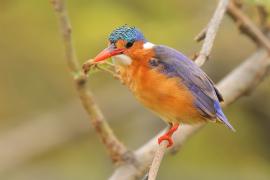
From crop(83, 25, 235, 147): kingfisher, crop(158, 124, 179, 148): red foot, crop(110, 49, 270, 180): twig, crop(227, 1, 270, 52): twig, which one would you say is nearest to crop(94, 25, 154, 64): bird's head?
crop(83, 25, 235, 147): kingfisher

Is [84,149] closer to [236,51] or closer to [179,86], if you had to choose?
[236,51]

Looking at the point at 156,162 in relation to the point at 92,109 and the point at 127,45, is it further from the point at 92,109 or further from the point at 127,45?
the point at 92,109

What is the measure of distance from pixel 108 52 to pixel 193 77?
41 centimetres

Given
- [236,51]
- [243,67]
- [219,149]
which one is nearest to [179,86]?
[243,67]

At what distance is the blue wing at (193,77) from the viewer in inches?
144

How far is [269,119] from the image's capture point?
6.35 metres

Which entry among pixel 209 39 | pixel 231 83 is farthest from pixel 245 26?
pixel 209 39

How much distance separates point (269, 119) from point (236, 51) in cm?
59

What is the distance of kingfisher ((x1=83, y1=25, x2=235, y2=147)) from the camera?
12.0 feet

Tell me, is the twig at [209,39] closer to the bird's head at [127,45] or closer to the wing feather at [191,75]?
the wing feather at [191,75]

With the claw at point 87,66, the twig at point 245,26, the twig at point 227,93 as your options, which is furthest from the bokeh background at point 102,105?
the claw at point 87,66

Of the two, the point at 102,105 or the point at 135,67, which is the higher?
the point at 102,105

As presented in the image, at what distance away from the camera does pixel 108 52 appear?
359 centimetres

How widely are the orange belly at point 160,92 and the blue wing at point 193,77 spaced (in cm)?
3
